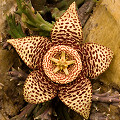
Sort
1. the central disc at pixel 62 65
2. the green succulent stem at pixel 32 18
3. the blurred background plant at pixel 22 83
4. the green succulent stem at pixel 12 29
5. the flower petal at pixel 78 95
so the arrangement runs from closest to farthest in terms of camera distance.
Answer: the flower petal at pixel 78 95 < the central disc at pixel 62 65 < the blurred background plant at pixel 22 83 < the green succulent stem at pixel 32 18 < the green succulent stem at pixel 12 29

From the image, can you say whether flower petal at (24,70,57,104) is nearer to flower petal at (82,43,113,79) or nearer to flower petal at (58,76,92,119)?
flower petal at (58,76,92,119)

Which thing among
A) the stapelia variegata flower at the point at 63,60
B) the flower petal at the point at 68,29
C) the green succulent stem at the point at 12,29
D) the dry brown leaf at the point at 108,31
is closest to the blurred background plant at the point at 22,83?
the green succulent stem at the point at 12,29

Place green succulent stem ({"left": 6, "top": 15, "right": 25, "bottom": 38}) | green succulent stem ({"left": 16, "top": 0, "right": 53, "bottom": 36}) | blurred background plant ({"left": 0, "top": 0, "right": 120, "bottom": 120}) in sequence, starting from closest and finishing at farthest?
blurred background plant ({"left": 0, "top": 0, "right": 120, "bottom": 120})
green succulent stem ({"left": 16, "top": 0, "right": 53, "bottom": 36})
green succulent stem ({"left": 6, "top": 15, "right": 25, "bottom": 38})

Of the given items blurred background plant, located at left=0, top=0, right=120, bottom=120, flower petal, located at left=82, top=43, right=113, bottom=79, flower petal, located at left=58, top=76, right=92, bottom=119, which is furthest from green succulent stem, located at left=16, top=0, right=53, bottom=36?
flower petal, located at left=58, top=76, right=92, bottom=119

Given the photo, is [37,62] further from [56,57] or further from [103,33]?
[103,33]

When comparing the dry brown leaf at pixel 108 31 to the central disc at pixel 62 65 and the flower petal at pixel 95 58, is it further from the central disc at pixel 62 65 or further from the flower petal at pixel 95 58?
the central disc at pixel 62 65

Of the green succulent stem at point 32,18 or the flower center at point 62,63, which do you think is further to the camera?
the green succulent stem at point 32,18
